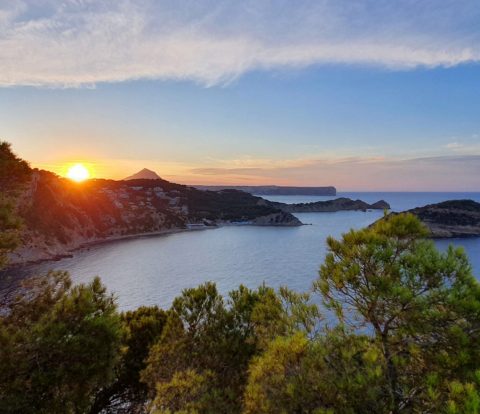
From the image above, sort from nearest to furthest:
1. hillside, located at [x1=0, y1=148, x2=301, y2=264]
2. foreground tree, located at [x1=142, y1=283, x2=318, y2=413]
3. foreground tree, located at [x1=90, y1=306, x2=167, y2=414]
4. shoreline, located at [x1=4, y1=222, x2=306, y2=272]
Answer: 1. foreground tree, located at [x1=142, y1=283, x2=318, y2=413]
2. foreground tree, located at [x1=90, y1=306, x2=167, y2=414]
3. shoreline, located at [x1=4, y1=222, x2=306, y2=272]
4. hillside, located at [x1=0, y1=148, x2=301, y2=264]

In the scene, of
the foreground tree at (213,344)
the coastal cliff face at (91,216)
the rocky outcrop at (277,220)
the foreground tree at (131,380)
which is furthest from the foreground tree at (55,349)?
the rocky outcrop at (277,220)

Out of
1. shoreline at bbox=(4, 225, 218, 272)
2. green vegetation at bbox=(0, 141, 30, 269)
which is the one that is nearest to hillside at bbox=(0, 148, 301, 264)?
shoreline at bbox=(4, 225, 218, 272)

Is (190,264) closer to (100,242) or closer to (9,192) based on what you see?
(100,242)

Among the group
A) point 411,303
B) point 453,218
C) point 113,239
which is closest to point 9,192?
point 411,303

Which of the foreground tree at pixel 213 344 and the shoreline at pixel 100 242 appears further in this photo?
the shoreline at pixel 100 242

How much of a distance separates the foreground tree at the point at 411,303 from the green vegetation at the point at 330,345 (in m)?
0.03

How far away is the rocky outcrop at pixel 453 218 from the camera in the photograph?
130 metres

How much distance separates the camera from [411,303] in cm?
841

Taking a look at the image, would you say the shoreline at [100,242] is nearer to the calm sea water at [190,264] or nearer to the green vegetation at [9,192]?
the calm sea water at [190,264]

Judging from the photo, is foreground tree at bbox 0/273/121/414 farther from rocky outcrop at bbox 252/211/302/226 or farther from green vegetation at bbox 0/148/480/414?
rocky outcrop at bbox 252/211/302/226

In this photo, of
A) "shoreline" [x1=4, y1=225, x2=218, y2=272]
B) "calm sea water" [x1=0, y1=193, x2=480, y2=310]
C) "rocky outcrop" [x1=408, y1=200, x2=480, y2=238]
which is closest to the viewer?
"calm sea water" [x1=0, y1=193, x2=480, y2=310]

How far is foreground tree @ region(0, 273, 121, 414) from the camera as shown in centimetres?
1119

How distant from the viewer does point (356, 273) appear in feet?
29.3

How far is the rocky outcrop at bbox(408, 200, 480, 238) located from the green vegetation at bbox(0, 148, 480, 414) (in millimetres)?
133774
